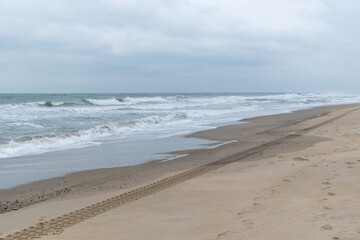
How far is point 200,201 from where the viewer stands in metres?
6.42

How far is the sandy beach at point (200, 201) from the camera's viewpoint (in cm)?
491

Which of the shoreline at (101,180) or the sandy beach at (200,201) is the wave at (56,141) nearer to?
the shoreline at (101,180)

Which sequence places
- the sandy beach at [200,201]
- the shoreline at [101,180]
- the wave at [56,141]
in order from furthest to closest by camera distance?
1. the wave at [56,141]
2. the shoreline at [101,180]
3. the sandy beach at [200,201]

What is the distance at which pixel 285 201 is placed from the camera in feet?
19.5

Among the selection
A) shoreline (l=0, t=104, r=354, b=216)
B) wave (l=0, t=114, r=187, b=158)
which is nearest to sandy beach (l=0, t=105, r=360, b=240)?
shoreline (l=0, t=104, r=354, b=216)

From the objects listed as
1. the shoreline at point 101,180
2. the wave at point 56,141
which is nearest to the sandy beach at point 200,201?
the shoreline at point 101,180

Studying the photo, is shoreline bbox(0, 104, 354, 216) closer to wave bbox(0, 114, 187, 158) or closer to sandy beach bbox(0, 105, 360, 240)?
sandy beach bbox(0, 105, 360, 240)

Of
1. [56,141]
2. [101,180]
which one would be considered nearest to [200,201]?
[101,180]

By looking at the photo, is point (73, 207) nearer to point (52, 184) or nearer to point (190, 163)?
point (52, 184)

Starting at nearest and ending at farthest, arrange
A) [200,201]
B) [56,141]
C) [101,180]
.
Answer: [200,201] → [101,180] → [56,141]

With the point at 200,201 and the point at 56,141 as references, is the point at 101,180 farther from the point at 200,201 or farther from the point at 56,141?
the point at 56,141

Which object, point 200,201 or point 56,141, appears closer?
point 200,201

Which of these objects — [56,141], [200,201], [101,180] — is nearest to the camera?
[200,201]

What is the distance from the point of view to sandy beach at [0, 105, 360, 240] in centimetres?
491
